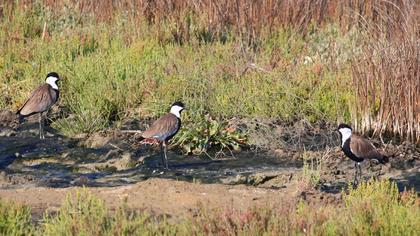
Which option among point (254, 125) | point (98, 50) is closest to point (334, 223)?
point (254, 125)

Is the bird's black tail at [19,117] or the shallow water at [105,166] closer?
the shallow water at [105,166]

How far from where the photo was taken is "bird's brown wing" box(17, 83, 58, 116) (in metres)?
12.6

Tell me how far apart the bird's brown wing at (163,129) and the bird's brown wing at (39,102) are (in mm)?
1763

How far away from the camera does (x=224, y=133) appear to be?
39.0 feet

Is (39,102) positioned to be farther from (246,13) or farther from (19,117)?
(246,13)

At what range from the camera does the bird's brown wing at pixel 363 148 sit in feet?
34.7

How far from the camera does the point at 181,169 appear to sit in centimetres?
1127

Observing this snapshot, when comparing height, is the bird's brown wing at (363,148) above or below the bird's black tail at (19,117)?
below

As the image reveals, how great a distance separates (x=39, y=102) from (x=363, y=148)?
4.30m

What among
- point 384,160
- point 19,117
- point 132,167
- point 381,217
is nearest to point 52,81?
point 19,117

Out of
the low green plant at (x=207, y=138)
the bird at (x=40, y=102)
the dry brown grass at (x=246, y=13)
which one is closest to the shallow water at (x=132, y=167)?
the low green plant at (x=207, y=138)

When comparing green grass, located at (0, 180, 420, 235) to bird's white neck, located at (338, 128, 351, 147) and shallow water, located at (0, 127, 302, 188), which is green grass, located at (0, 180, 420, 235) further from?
bird's white neck, located at (338, 128, 351, 147)

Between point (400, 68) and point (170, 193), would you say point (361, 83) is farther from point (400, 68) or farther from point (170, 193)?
point (170, 193)

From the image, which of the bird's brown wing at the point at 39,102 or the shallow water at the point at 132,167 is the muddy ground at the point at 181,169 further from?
the bird's brown wing at the point at 39,102
